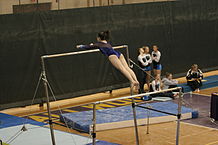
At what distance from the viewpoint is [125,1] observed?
16.3 meters

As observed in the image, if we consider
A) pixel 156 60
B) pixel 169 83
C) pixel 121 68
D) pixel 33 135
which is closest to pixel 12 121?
pixel 33 135

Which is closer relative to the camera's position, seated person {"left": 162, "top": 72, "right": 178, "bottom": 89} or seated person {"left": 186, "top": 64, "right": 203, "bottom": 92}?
seated person {"left": 162, "top": 72, "right": 178, "bottom": 89}

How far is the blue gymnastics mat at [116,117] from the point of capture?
10750mm

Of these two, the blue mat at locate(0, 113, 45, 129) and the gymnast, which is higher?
the gymnast

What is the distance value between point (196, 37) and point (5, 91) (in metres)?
7.05

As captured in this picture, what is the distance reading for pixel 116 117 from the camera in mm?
11203

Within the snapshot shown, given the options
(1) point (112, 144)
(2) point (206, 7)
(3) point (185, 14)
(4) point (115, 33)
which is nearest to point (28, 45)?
(4) point (115, 33)

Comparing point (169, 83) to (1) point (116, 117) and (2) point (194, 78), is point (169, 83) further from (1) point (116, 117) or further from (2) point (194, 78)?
(1) point (116, 117)

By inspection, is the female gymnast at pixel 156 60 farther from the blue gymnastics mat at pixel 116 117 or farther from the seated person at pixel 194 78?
the blue gymnastics mat at pixel 116 117

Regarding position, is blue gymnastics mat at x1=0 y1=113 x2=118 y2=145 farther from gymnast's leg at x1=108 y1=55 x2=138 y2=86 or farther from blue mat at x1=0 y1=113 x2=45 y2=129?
gymnast's leg at x1=108 y1=55 x2=138 y2=86

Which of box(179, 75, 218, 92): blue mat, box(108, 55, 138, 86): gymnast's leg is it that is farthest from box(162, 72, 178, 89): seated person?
box(108, 55, 138, 86): gymnast's leg

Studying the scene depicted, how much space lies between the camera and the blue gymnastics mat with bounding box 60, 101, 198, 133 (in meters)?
10.8

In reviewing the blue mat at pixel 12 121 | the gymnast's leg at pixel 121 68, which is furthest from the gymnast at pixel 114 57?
the blue mat at pixel 12 121

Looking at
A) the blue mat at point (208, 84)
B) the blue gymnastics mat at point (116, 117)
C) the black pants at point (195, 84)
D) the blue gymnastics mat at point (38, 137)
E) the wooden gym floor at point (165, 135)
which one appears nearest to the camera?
the blue gymnastics mat at point (38, 137)
